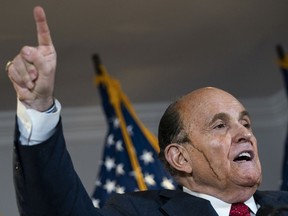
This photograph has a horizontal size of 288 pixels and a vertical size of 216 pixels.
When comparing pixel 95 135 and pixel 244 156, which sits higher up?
pixel 244 156

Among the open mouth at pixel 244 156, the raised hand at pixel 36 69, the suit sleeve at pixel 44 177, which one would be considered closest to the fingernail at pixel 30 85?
the raised hand at pixel 36 69

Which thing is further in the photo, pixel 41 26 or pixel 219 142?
pixel 219 142

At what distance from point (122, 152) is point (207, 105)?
220 cm

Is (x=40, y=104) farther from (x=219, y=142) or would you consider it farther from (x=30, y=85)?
(x=219, y=142)

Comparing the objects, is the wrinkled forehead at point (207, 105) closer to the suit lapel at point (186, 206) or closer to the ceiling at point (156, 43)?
the suit lapel at point (186, 206)

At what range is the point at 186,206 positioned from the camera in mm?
1974

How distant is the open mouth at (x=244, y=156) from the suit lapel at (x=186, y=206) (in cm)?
14

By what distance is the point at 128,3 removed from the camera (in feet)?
13.2

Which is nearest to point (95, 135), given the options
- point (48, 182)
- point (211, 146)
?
point (211, 146)

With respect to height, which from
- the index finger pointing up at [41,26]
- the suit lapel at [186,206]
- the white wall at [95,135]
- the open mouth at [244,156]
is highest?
the index finger pointing up at [41,26]

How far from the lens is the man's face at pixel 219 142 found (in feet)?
6.54

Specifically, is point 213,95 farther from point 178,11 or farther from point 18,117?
point 178,11

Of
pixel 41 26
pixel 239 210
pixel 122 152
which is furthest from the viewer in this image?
pixel 122 152

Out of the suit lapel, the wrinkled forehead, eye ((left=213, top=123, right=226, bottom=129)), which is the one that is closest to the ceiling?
the wrinkled forehead
